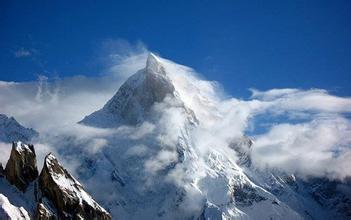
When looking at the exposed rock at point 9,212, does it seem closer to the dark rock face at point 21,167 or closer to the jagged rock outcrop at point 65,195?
the jagged rock outcrop at point 65,195

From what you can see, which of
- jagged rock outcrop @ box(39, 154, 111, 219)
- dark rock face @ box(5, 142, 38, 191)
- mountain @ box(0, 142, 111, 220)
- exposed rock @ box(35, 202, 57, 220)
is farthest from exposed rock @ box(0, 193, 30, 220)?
dark rock face @ box(5, 142, 38, 191)

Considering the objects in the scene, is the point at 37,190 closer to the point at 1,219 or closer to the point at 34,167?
the point at 34,167

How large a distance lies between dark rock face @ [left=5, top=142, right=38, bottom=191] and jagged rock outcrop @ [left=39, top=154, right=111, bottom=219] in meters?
7.16

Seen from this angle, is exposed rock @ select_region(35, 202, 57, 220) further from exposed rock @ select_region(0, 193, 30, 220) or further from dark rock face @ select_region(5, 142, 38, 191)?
dark rock face @ select_region(5, 142, 38, 191)

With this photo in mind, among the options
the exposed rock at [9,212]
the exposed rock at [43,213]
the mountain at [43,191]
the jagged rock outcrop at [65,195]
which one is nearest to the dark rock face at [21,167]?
the mountain at [43,191]

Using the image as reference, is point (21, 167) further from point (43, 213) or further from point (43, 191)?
point (43, 213)

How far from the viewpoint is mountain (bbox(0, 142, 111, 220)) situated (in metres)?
91.9

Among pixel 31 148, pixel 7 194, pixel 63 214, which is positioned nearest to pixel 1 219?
pixel 63 214

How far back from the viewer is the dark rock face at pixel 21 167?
10225cm

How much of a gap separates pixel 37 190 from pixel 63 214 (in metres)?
7.67

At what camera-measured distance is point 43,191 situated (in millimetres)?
94938

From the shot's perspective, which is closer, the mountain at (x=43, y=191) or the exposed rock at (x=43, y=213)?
the exposed rock at (x=43, y=213)

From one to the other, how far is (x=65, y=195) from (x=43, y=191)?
4202 millimetres

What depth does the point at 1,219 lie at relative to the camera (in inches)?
3201
